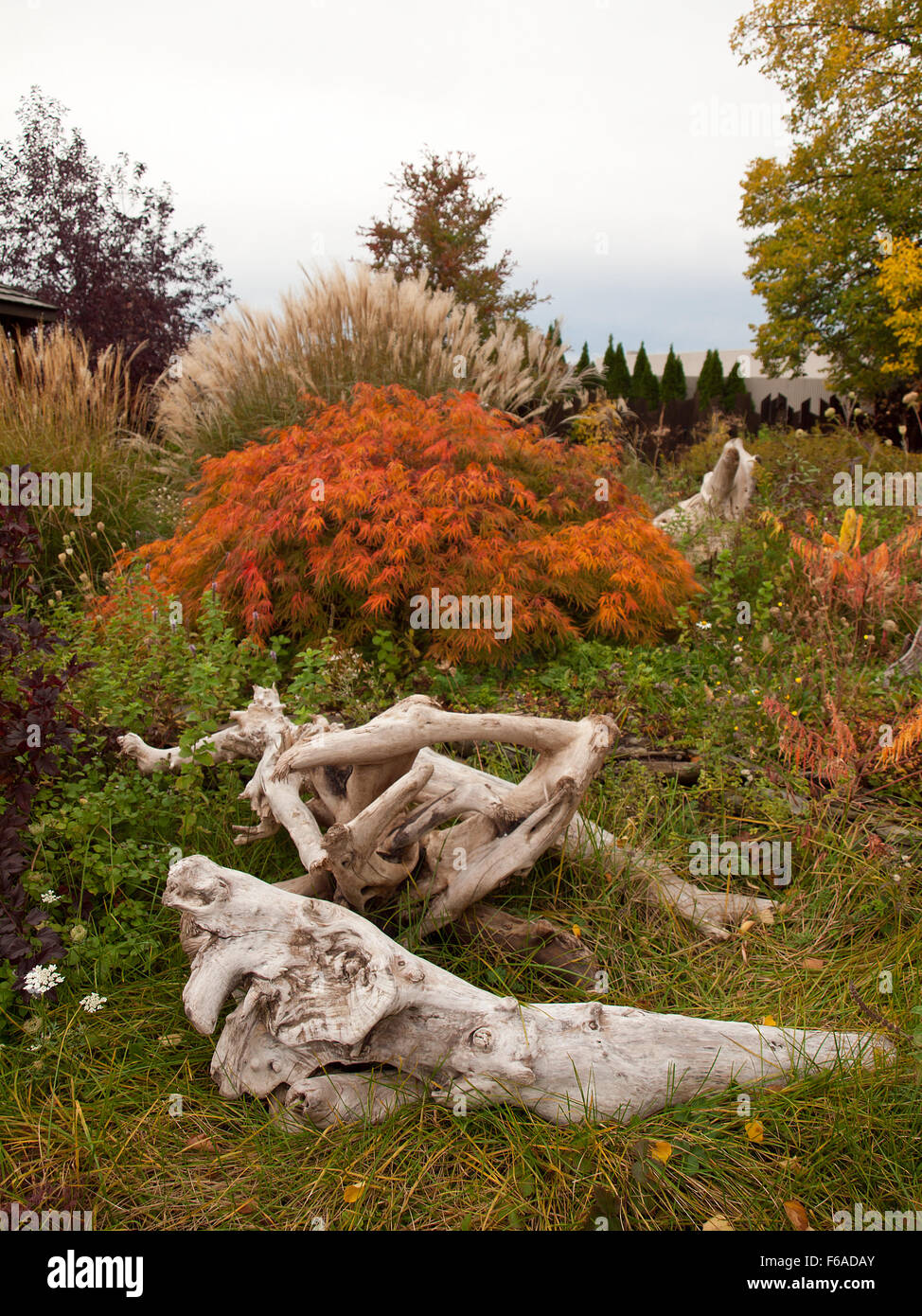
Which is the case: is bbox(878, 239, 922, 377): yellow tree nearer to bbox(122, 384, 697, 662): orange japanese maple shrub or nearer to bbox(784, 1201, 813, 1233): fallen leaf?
bbox(122, 384, 697, 662): orange japanese maple shrub

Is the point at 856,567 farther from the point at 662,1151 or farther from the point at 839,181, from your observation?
the point at 839,181

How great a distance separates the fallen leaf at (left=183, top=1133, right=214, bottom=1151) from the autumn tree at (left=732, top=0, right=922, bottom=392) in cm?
1715

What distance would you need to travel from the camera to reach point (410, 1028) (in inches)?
87.4

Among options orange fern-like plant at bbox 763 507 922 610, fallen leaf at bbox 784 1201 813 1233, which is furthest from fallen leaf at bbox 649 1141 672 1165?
orange fern-like plant at bbox 763 507 922 610

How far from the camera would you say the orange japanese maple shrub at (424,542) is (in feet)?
13.8

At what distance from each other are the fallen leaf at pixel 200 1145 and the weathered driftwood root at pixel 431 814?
701 millimetres

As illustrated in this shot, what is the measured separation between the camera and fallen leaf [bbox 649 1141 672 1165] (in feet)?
6.56

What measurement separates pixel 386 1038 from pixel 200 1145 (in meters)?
0.51
